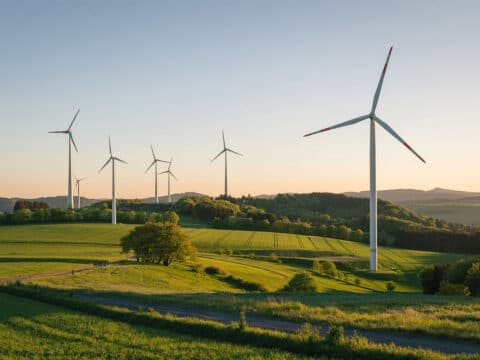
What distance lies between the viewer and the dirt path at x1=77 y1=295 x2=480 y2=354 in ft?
73.1

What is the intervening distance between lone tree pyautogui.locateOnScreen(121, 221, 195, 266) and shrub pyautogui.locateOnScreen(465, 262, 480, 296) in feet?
140

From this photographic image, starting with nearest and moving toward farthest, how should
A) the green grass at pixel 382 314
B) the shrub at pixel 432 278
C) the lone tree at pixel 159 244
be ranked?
the green grass at pixel 382 314 < the shrub at pixel 432 278 < the lone tree at pixel 159 244

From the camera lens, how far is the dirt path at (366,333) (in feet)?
73.1

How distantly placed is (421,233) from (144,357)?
158m

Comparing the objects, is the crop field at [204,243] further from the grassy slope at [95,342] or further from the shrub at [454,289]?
the grassy slope at [95,342]

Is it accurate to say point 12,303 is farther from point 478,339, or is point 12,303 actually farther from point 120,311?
point 478,339

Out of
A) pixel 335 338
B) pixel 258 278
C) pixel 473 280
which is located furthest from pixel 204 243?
pixel 335 338

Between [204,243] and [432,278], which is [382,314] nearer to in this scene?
[432,278]

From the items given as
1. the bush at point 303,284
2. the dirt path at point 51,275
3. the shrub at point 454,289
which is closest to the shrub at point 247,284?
the bush at point 303,284

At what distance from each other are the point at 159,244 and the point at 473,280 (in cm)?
4629

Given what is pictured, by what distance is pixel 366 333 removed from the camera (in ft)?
82.5

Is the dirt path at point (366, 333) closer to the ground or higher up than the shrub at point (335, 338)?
closer to the ground

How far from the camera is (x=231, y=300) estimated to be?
3719 centimetres

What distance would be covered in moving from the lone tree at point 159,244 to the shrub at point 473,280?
42.7 meters
